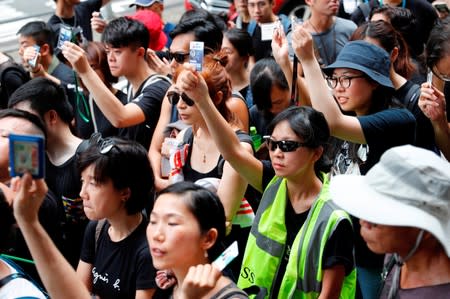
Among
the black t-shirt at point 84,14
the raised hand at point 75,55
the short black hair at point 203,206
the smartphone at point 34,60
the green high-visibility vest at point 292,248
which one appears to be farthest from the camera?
the black t-shirt at point 84,14

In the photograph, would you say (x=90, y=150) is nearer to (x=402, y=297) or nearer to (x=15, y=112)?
(x=15, y=112)

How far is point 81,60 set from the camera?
4.69m

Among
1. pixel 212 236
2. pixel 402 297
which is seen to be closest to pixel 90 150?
pixel 212 236

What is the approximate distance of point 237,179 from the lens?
393 centimetres

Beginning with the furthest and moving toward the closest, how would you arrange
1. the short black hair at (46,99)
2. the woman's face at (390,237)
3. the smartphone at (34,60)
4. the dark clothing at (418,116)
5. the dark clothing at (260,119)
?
the smartphone at (34,60) → the dark clothing at (260,119) → the short black hair at (46,99) → the dark clothing at (418,116) → the woman's face at (390,237)

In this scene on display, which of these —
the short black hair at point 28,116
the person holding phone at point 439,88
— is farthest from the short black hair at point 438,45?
the short black hair at point 28,116

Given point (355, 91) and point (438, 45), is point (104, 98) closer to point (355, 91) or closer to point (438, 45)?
point (355, 91)

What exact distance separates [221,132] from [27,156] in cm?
129

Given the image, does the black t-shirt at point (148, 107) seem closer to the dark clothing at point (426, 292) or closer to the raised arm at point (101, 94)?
the raised arm at point (101, 94)

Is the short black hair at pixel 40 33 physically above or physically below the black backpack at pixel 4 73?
above

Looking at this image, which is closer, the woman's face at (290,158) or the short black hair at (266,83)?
the woman's face at (290,158)

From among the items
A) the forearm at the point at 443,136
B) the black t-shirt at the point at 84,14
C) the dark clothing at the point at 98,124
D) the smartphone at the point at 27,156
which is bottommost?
the black t-shirt at the point at 84,14

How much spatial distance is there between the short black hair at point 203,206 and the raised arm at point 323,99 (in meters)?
0.79

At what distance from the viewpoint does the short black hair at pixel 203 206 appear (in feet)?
10.1
